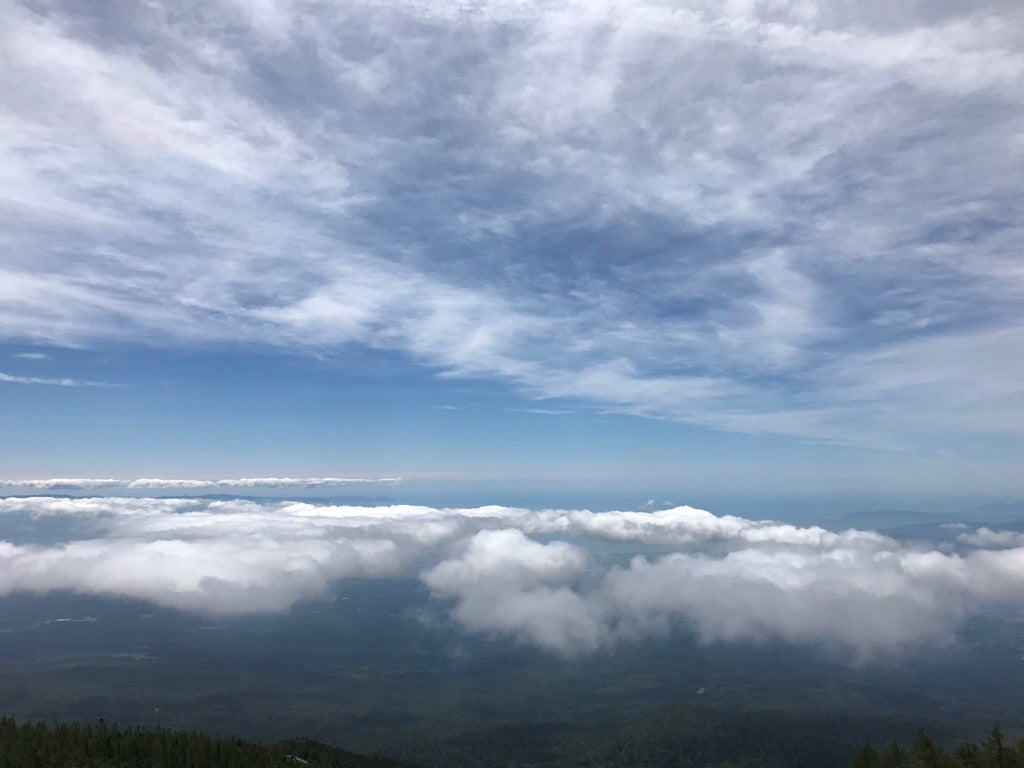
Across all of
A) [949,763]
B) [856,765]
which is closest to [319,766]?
[856,765]

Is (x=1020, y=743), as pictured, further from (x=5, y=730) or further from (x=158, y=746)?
(x=5, y=730)

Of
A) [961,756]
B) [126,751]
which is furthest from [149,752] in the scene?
[961,756]

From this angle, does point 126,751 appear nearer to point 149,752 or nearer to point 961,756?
point 149,752

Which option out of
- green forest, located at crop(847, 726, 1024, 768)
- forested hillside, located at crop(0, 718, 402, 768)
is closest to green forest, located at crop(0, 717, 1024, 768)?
forested hillside, located at crop(0, 718, 402, 768)

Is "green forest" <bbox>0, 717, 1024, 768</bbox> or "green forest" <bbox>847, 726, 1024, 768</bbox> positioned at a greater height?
"green forest" <bbox>847, 726, 1024, 768</bbox>

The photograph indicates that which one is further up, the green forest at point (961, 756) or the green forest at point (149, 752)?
the green forest at point (961, 756)

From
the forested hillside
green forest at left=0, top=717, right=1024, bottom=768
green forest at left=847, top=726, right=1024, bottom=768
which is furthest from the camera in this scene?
the forested hillside

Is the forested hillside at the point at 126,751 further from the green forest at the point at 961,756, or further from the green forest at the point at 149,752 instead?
the green forest at the point at 961,756

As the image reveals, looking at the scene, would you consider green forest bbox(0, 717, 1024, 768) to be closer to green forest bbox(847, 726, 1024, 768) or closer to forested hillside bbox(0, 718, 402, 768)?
forested hillside bbox(0, 718, 402, 768)

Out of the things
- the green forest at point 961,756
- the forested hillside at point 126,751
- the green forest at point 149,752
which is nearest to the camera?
the green forest at point 961,756

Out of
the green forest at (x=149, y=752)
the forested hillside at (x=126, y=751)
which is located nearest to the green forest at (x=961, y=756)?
the green forest at (x=149, y=752)

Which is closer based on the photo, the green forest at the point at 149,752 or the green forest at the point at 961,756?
the green forest at the point at 961,756
